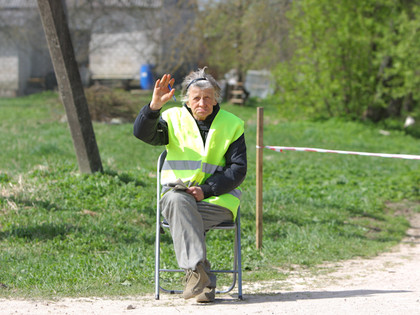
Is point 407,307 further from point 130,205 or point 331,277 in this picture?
point 130,205

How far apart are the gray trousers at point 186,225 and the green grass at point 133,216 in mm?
805

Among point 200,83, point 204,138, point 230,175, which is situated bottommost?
point 230,175

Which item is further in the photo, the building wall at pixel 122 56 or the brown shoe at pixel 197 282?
the building wall at pixel 122 56

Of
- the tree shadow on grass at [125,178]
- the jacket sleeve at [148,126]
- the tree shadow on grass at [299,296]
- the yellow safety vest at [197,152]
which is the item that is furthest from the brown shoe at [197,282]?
the tree shadow on grass at [125,178]

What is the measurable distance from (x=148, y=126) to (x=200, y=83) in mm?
577

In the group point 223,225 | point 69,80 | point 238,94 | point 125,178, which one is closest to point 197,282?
point 223,225

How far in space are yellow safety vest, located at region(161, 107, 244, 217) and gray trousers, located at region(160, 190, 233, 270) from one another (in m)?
0.18

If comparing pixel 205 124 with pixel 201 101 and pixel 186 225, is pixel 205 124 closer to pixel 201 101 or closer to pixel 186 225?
pixel 201 101

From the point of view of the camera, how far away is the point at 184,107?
496 cm

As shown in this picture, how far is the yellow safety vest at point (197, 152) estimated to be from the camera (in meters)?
4.76

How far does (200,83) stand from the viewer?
15.9ft

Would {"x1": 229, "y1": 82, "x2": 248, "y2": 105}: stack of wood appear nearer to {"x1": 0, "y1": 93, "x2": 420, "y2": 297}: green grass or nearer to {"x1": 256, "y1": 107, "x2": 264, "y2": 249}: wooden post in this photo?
{"x1": 0, "y1": 93, "x2": 420, "y2": 297}: green grass

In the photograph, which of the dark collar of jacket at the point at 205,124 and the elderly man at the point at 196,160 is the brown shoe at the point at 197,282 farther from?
the dark collar of jacket at the point at 205,124

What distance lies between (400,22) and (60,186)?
1529cm
